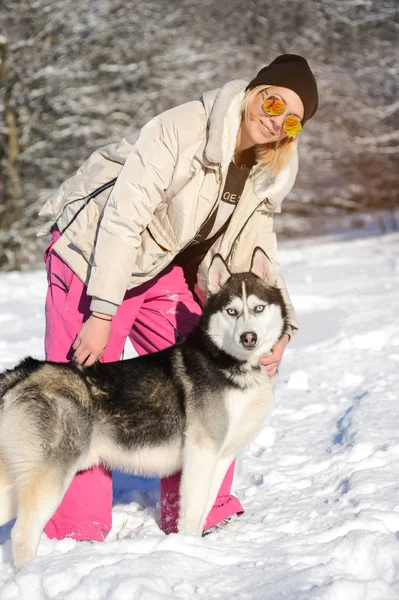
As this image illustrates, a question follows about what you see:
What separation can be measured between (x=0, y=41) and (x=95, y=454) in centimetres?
1291

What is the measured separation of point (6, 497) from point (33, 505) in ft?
0.81

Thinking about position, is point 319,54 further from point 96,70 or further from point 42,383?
point 42,383

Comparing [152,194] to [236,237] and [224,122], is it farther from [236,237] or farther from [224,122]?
[236,237]

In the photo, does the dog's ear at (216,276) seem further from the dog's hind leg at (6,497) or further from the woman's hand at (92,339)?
the dog's hind leg at (6,497)

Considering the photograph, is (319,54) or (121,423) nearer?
(121,423)

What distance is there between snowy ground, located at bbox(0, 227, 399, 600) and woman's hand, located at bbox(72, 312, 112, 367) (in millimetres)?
812

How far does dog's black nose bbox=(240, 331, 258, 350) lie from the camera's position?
3.18m

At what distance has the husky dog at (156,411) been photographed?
281 cm

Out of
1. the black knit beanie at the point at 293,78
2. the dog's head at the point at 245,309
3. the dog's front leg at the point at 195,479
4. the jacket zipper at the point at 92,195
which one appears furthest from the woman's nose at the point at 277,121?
the dog's front leg at the point at 195,479

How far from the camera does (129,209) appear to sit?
3.03 metres

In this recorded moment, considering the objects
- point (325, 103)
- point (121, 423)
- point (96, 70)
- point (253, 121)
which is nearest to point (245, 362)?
point (121, 423)

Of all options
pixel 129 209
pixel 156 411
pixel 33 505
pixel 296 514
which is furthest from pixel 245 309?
pixel 33 505

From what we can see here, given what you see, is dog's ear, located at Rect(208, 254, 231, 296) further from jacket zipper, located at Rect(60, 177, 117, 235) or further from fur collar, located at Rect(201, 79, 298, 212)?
jacket zipper, located at Rect(60, 177, 117, 235)

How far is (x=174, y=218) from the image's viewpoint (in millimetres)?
3195
